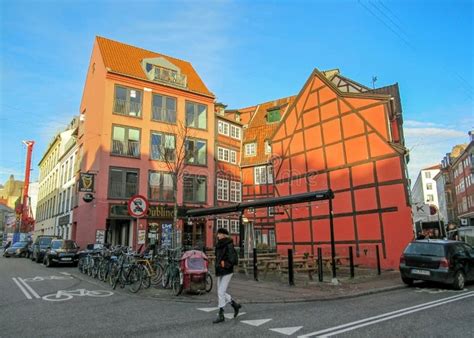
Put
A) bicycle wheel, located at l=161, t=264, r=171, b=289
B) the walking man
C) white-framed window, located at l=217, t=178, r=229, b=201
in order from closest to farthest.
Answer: the walking man < bicycle wheel, located at l=161, t=264, r=171, b=289 < white-framed window, located at l=217, t=178, r=229, b=201

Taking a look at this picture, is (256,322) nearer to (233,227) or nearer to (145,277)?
(145,277)

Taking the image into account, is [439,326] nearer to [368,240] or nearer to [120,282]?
[120,282]

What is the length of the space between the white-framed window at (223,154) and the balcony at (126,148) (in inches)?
311

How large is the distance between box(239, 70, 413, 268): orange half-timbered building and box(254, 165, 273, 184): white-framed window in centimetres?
939

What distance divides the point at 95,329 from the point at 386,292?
8.56 m

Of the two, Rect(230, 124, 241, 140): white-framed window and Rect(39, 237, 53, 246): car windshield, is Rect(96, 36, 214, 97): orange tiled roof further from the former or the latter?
Rect(39, 237, 53, 246): car windshield

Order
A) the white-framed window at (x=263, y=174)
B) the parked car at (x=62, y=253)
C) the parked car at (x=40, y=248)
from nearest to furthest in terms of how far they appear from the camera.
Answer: the parked car at (x=62, y=253), the parked car at (x=40, y=248), the white-framed window at (x=263, y=174)

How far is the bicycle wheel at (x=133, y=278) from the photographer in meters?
11.3

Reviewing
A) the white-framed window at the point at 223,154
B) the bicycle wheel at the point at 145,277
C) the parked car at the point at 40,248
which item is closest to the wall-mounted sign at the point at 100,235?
the parked car at the point at 40,248

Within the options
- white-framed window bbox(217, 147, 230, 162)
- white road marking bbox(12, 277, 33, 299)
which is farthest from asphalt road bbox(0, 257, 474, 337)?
white-framed window bbox(217, 147, 230, 162)

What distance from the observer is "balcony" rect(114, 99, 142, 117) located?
28655 mm

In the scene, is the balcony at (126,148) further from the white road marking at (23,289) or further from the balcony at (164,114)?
the white road marking at (23,289)

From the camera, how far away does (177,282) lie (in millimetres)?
10578

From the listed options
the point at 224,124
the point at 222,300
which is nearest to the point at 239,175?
the point at 224,124
